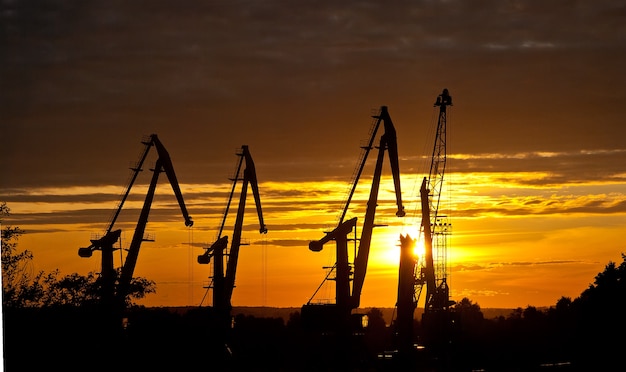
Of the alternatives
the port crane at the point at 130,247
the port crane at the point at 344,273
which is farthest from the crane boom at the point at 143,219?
the port crane at the point at 344,273

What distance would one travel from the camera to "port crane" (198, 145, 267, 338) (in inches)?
3091

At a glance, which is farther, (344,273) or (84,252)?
(84,252)

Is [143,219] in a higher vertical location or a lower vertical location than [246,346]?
higher

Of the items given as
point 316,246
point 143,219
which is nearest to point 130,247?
point 143,219

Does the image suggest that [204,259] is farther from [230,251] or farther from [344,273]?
[344,273]

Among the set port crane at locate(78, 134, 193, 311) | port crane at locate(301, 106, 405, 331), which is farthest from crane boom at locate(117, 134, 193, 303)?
port crane at locate(301, 106, 405, 331)

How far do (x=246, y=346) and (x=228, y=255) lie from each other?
792cm


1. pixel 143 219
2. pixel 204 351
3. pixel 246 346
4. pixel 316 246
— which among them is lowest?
pixel 204 351

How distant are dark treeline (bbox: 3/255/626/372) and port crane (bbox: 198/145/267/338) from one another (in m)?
1.22

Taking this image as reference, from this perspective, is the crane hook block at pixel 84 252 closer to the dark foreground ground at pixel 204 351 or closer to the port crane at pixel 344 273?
the dark foreground ground at pixel 204 351

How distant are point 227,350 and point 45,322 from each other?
18.1 meters

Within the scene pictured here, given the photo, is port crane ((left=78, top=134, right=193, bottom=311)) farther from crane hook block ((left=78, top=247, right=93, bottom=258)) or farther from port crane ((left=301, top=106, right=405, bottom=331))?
port crane ((left=301, top=106, right=405, bottom=331))

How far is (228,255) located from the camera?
81.0 m

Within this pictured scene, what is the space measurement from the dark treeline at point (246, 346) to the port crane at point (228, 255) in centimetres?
122
